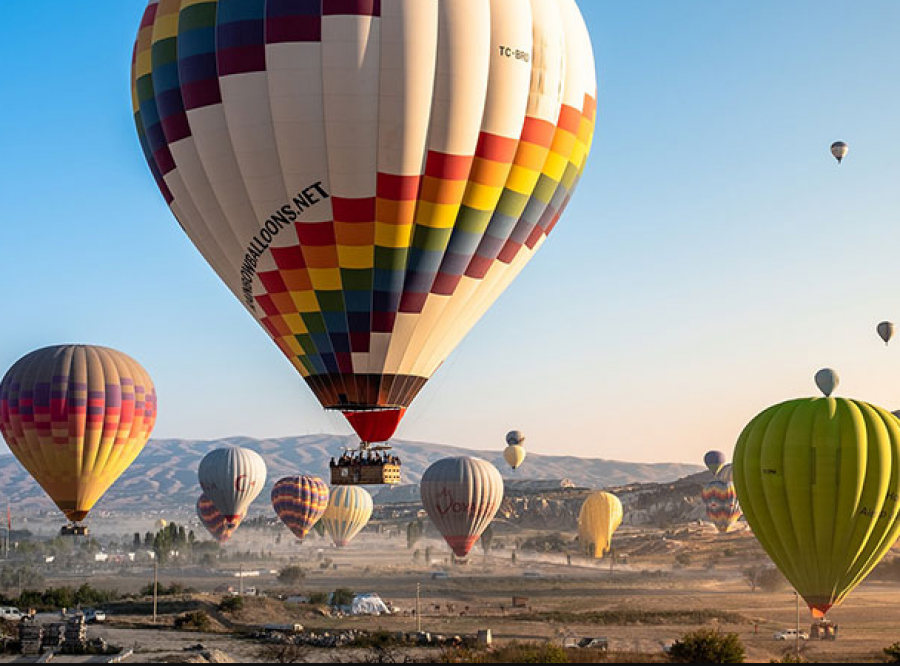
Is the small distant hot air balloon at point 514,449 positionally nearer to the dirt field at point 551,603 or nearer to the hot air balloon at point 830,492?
the dirt field at point 551,603

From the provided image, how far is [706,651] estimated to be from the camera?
36688 mm

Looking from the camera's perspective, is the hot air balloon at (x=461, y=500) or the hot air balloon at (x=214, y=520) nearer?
the hot air balloon at (x=461, y=500)

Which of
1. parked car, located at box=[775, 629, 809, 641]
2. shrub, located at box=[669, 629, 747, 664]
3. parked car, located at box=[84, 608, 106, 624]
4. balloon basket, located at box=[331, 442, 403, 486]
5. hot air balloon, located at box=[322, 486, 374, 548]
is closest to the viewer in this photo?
balloon basket, located at box=[331, 442, 403, 486]

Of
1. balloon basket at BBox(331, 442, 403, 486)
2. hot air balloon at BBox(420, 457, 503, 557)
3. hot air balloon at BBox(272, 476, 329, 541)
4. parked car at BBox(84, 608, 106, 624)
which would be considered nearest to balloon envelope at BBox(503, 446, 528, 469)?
hot air balloon at BBox(272, 476, 329, 541)

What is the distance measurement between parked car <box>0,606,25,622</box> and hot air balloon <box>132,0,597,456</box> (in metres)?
30.6

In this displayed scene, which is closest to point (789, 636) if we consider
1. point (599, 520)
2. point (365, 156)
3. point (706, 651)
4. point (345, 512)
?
point (706, 651)

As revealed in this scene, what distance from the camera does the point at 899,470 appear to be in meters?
37.4

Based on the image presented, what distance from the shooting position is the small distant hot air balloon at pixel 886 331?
71.9 meters

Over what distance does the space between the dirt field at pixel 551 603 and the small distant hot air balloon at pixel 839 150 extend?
2579cm

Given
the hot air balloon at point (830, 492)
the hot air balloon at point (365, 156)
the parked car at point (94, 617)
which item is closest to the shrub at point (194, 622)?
the parked car at point (94, 617)

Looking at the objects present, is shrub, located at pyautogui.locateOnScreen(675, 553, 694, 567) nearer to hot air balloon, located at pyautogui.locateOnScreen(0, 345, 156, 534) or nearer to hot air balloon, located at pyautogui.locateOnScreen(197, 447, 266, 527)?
hot air balloon, located at pyautogui.locateOnScreen(197, 447, 266, 527)

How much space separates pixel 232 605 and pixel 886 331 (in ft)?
149

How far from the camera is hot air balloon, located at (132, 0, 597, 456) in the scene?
2675 cm

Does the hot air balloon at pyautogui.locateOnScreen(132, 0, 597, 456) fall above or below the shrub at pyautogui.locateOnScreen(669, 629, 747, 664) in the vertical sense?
above
